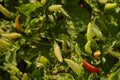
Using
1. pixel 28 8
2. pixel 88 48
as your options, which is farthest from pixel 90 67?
pixel 28 8

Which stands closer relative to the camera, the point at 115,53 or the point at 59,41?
the point at 115,53

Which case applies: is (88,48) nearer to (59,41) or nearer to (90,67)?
(90,67)

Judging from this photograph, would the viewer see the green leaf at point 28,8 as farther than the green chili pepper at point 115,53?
Yes

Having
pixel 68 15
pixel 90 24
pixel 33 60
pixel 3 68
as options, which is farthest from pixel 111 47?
pixel 3 68

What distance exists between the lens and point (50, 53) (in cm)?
141

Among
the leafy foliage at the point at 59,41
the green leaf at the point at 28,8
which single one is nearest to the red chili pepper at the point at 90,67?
the leafy foliage at the point at 59,41

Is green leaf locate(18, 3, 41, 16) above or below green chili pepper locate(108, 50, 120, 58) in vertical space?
above

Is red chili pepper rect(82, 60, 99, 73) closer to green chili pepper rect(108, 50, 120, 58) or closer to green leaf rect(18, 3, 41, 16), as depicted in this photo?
green chili pepper rect(108, 50, 120, 58)

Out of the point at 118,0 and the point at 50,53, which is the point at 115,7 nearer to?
the point at 118,0

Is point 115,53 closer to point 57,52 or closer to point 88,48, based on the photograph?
point 88,48

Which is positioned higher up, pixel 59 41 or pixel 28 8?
pixel 28 8

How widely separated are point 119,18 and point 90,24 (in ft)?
0.42

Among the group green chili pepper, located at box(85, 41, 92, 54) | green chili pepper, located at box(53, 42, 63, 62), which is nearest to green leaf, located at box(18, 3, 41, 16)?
green chili pepper, located at box(53, 42, 63, 62)

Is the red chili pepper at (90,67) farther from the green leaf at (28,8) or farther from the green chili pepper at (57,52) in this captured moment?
the green leaf at (28,8)
